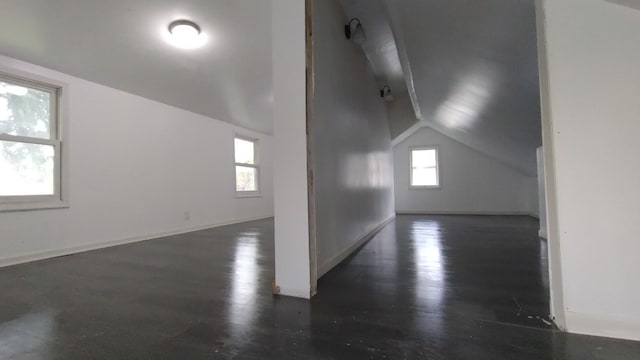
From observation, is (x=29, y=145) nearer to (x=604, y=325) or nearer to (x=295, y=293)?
(x=295, y=293)

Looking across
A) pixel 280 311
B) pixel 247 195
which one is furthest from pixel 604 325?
pixel 247 195

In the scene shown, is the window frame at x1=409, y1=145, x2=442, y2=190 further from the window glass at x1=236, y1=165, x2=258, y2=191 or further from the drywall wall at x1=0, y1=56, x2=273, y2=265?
the drywall wall at x1=0, y1=56, x2=273, y2=265

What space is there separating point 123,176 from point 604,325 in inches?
193

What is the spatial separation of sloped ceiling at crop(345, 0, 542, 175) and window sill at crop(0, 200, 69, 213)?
4.02 m

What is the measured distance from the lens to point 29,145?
10.3ft

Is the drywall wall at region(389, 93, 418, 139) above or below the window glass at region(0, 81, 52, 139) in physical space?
above

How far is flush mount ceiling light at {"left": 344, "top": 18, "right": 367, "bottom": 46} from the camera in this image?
3.05m

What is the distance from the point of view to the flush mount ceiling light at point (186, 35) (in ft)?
9.38

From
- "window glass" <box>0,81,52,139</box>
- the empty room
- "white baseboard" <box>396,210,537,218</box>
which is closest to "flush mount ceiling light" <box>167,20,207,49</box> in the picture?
the empty room

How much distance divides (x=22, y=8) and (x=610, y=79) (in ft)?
13.5

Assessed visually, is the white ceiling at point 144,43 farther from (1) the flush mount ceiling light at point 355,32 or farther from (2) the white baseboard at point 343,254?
(2) the white baseboard at point 343,254

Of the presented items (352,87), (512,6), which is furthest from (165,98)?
(512,6)

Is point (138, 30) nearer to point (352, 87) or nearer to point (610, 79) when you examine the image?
point (352, 87)

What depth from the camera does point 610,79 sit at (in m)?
1.34
